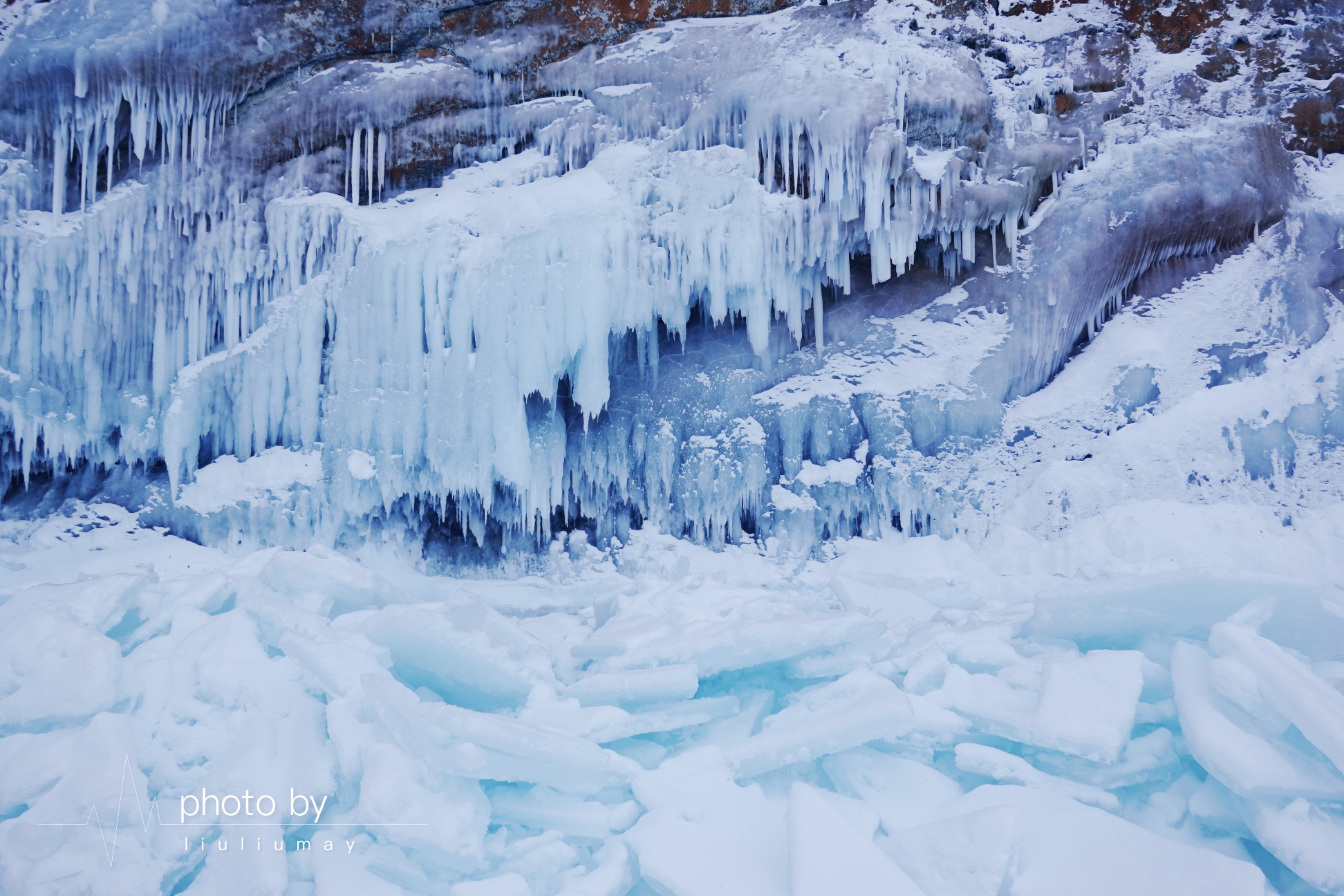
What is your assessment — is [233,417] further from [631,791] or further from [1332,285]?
[1332,285]

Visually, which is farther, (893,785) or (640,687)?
(640,687)

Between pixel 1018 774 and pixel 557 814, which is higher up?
pixel 1018 774

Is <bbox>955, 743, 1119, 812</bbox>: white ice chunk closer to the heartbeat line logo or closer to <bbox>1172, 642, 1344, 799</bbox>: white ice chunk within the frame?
<bbox>1172, 642, 1344, 799</bbox>: white ice chunk

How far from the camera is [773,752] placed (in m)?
3.20

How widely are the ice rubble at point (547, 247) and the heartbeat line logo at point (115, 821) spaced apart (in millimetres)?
4006

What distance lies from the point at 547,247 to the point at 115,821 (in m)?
4.64

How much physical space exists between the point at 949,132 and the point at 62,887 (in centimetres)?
664

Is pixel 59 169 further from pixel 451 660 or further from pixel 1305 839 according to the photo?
pixel 1305 839

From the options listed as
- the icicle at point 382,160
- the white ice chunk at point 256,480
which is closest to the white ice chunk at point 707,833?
the white ice chunk at point 256,480

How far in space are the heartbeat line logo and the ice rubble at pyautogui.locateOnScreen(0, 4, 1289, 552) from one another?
4.01 meters

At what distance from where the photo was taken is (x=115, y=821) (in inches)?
106

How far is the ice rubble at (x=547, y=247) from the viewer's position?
607cm

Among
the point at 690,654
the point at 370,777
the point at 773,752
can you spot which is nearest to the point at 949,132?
the point at 690,654

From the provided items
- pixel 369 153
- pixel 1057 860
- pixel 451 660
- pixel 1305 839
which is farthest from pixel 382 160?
pixel 1305 839
